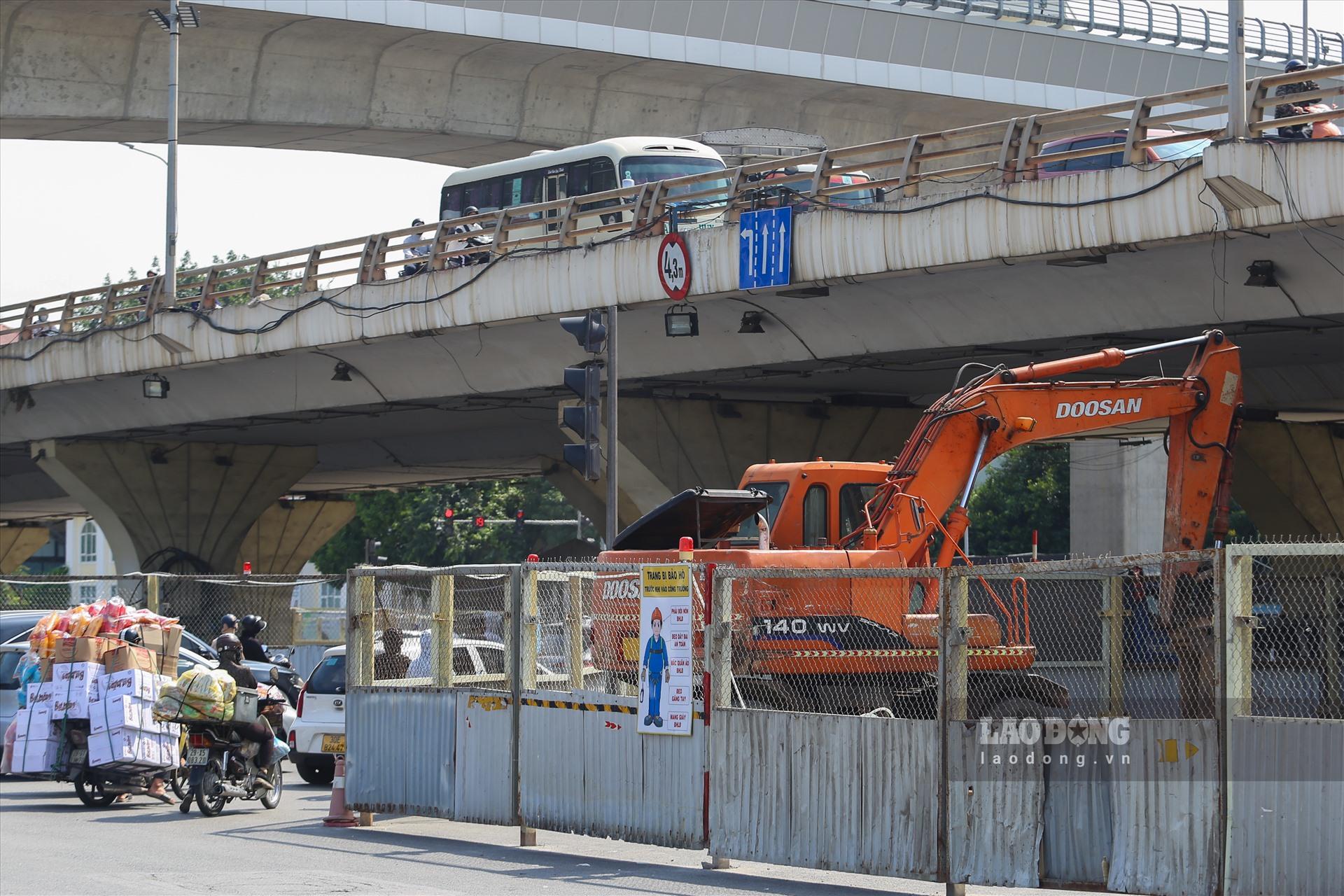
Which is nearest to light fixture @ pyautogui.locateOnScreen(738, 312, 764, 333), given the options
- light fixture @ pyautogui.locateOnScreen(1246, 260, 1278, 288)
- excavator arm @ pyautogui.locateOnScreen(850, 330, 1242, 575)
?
light fixture @ pyautogui.locateOnScreen(1246, 260, 1278, 288)

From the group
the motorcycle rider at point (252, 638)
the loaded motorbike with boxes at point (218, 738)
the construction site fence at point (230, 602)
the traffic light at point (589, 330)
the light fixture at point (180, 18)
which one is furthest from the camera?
the light fixture at point (180, 18)

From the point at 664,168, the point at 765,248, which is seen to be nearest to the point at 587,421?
the point at 765,248

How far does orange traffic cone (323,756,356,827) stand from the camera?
47.3 ft

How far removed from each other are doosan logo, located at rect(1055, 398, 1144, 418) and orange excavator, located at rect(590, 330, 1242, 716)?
14 millimetres

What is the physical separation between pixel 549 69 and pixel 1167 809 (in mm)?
30209

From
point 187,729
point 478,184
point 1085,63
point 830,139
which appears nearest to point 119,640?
point 187,729

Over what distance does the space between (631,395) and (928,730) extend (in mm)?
18363

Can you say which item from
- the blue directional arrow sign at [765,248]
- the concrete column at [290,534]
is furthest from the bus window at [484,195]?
the concrete column at [290,534]

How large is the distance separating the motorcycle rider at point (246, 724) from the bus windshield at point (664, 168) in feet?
39.1

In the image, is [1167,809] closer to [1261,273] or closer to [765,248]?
[1261,273]

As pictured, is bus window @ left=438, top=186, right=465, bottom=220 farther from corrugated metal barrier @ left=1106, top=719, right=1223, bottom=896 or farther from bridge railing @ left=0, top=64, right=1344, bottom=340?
corrugated metal barrier @ left=1106, top=719, right=1223, bottom=896

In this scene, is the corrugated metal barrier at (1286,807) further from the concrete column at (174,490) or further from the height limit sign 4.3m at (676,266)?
the concrete column at (174,490)

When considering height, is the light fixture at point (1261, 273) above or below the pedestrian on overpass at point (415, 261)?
below

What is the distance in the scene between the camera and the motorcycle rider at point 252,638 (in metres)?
20.0
